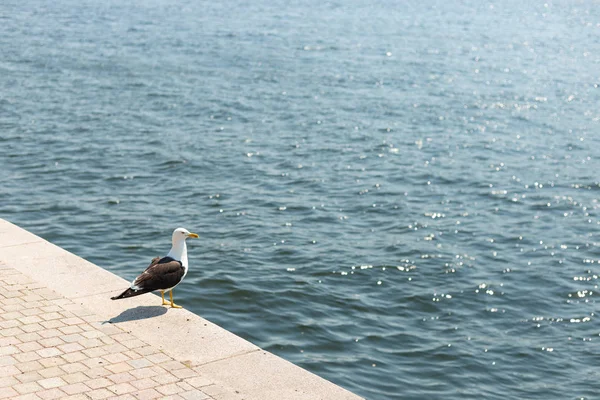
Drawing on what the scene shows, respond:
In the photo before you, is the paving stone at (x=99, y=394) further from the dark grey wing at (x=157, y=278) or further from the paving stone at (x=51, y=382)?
the dark grey wing at (x=157, y=278)

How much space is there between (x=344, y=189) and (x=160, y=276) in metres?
9.50

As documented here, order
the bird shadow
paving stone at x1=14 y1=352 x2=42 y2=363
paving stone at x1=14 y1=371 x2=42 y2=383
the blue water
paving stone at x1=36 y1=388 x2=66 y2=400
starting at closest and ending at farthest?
paving stone at x1=36 y1=388 x2=66 y2=400, paving stone at x1=14 y1=371 x2=42 y2=383, paving stone at x1=14 y1=352 x2=42 y2=363, the bird shadow, the blue water

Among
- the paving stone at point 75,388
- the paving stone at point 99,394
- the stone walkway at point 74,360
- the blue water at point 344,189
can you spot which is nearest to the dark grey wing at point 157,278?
the stone walkway at point 74,360

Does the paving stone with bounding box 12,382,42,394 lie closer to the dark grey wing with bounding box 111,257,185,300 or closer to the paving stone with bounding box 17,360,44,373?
the paving stone with bounding box 17,360,44,373

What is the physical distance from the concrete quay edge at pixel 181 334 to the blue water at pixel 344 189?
8.14 feet

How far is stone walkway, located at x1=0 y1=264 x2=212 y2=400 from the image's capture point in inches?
320

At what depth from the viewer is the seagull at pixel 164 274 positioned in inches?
390

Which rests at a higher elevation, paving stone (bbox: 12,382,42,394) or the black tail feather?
the black tail feather

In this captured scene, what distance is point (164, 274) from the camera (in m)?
10.1

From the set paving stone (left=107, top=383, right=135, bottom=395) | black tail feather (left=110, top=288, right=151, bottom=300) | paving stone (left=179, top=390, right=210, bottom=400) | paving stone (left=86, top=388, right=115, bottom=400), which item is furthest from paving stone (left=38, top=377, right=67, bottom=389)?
black tail feather (left=110, top=288, right=151, bottom=300)

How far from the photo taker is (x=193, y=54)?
109 ft

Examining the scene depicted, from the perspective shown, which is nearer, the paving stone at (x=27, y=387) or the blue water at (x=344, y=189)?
the paving stone at (x=27, y=387)

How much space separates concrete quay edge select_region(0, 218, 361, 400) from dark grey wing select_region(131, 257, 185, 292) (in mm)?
356

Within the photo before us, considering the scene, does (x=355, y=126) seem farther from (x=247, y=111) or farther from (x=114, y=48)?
(x=114, y=48)
